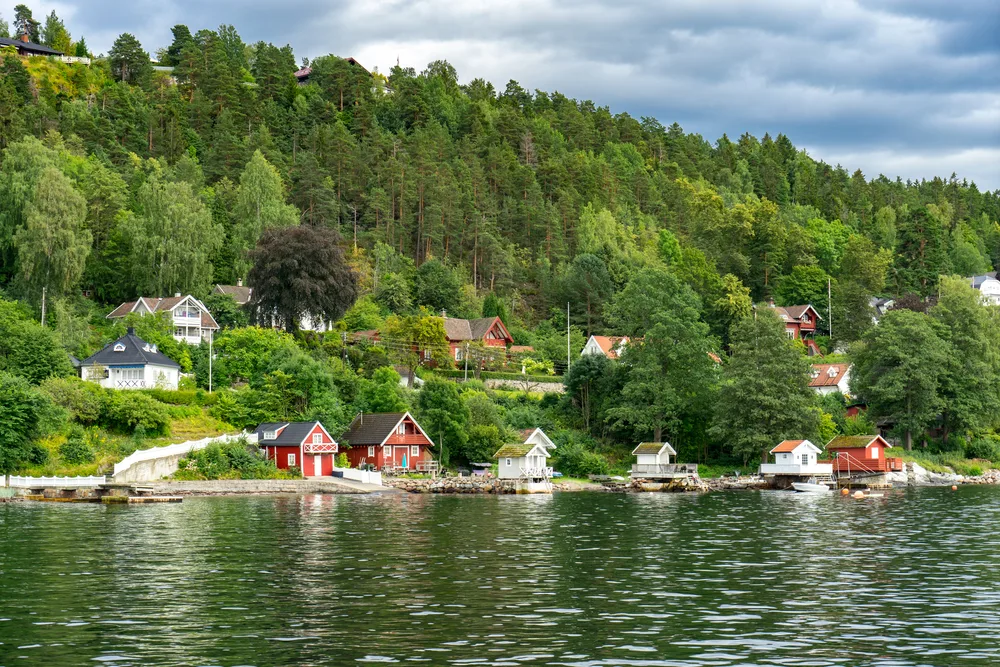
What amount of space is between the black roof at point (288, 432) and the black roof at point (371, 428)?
621 centimetres

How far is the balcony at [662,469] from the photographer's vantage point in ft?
257

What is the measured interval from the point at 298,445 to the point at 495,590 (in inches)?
1855

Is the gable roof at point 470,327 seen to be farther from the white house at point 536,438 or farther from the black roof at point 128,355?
the black roof at point 128,355

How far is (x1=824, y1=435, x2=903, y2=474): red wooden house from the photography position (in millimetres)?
80375

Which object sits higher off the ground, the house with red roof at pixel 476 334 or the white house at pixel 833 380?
the house with red roof at pixel 476 334

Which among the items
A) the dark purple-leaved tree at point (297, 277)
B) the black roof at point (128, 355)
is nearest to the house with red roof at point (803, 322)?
the dark purple-leaved tree at point (297, 277)

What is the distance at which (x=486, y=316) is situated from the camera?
11131 centimetres

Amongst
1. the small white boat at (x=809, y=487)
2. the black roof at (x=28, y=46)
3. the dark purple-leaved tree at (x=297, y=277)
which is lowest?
the small white boat at (x=809, y=487)

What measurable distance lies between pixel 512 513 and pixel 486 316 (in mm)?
59019

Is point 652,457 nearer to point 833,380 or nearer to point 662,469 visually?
point 662,469

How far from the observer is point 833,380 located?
339ft

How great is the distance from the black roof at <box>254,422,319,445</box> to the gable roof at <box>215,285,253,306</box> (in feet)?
91.0

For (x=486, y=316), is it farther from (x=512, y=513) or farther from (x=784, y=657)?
(x=784, y=657)

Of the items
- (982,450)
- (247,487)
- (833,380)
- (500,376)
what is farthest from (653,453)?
(833,380)
